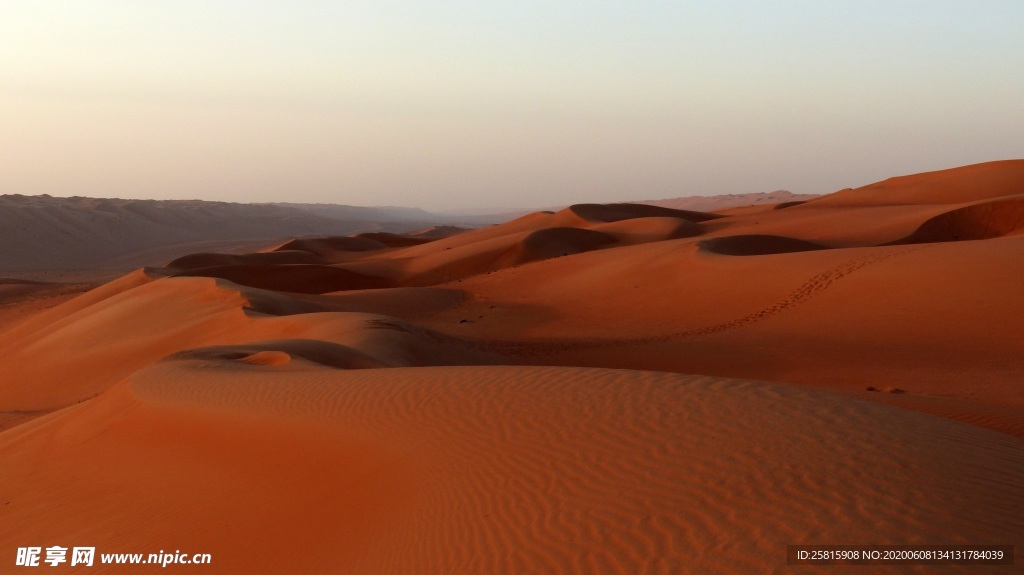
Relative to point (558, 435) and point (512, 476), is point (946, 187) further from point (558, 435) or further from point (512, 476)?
point (512, 476)

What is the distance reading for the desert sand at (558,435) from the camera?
13.6ft

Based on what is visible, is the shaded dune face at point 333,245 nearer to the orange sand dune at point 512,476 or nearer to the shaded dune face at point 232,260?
the shaded dune face at point 232,260

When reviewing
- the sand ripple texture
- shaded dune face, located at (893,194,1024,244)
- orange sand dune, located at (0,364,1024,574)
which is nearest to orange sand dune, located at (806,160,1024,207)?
shaded dune face, located at (893,194,1024,244)

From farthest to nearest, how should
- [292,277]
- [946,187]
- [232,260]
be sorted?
[946,187], [232,260], [292,277]

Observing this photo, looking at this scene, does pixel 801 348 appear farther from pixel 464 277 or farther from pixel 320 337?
pixel 464 277

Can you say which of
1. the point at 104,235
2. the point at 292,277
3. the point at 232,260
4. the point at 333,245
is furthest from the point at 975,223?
the point at 104,235

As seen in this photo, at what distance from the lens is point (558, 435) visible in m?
5.45

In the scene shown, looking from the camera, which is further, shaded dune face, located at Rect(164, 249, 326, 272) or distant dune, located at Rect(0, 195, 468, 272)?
distant dune, located at Rect(0, 195, 468, 272)

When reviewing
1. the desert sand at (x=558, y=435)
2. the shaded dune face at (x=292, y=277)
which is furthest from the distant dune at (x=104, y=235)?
the desert sand at (x=558, y=435)

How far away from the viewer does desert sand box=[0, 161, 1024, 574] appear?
4.14 metres

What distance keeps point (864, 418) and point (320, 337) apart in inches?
343

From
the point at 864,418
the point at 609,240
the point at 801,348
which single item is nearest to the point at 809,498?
the point at 864,418

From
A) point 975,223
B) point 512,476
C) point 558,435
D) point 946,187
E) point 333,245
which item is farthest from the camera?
point 333,245

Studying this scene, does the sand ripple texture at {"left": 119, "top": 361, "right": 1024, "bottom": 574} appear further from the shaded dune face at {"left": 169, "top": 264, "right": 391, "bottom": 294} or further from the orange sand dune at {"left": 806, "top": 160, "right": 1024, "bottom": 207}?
the orange sand dune at {"left": 806, "top": 160, "right": 1024, "bottom": 207}
